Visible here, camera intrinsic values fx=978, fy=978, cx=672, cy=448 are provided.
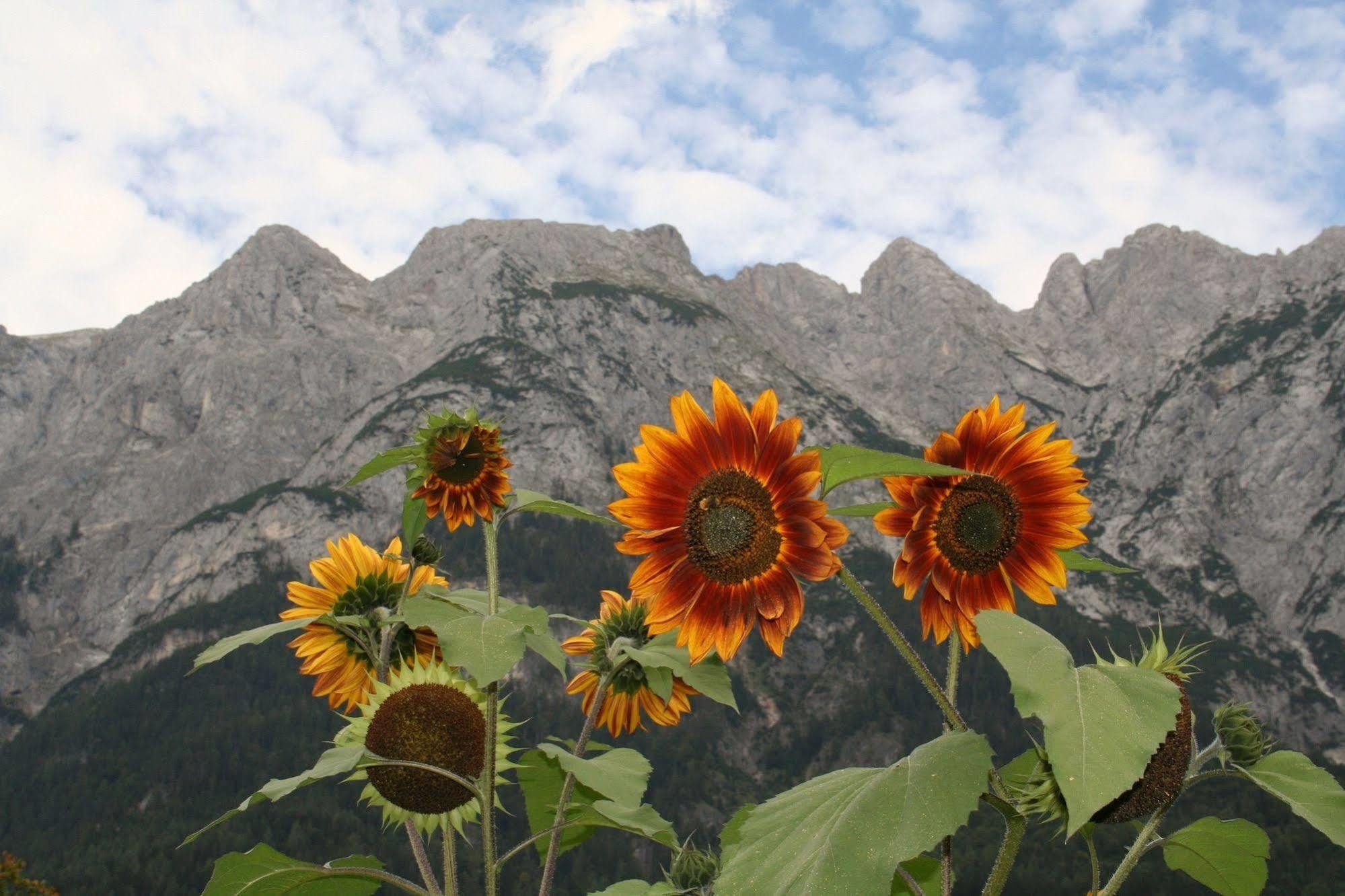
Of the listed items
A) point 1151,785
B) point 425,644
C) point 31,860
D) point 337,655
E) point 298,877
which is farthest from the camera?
point 31,860

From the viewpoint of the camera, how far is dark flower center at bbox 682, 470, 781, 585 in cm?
246

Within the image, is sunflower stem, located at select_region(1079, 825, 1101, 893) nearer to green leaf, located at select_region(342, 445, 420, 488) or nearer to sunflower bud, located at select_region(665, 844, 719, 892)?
sunflower bud, located at select_region(665, 844, 719, 892)

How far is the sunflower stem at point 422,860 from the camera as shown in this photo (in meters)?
2.89

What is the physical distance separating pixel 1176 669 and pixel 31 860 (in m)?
190

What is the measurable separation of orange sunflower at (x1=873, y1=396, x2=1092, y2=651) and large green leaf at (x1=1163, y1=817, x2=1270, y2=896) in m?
→ 0.73

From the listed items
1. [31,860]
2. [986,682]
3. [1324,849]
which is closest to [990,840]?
[1324,849]

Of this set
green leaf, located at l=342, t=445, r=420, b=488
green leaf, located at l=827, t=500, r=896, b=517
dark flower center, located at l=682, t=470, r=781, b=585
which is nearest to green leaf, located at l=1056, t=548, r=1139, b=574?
green leaf, located at l=827, t=500, r=896, b=517

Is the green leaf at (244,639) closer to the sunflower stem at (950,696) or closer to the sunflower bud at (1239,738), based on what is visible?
the sunflower stem at (950,696)

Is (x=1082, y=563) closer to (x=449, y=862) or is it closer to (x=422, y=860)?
(x=449, y=862)

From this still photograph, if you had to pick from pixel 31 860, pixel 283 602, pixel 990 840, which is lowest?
pixel 31 860

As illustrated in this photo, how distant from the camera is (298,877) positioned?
3.04m

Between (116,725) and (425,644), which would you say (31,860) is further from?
(425,644)

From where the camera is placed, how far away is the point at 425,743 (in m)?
2.87

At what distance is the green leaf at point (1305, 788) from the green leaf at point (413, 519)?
7.83 ft
